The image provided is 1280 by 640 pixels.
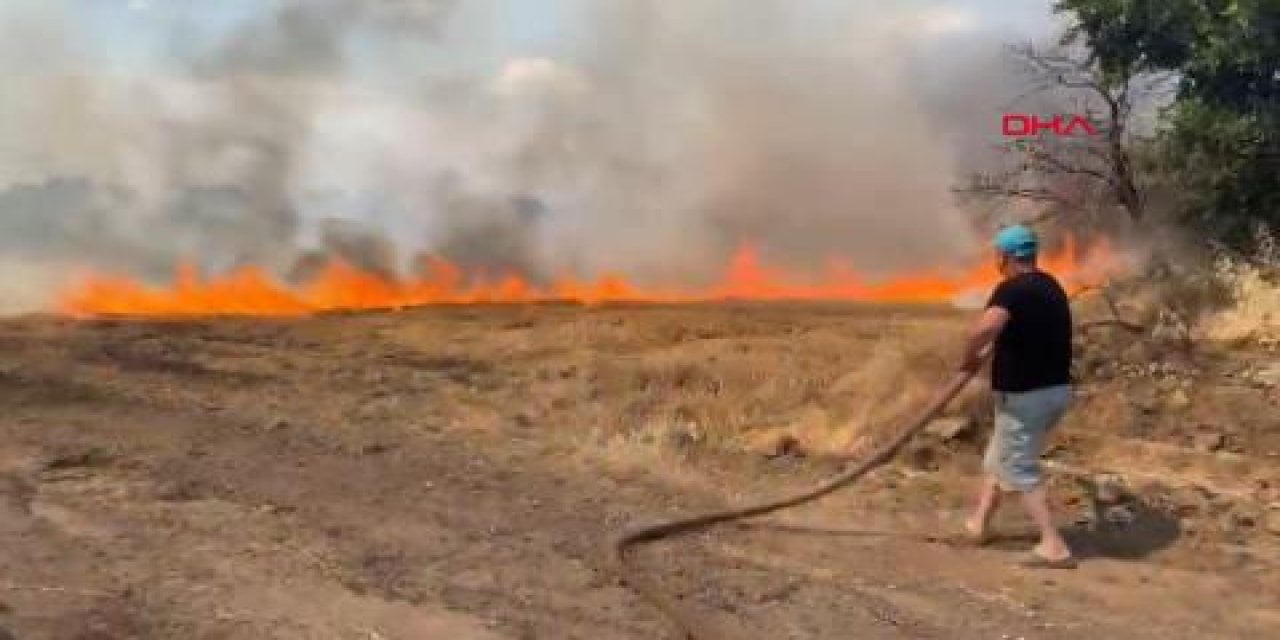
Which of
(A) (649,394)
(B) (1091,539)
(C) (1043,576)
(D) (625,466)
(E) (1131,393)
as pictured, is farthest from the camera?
(A) (649,394)

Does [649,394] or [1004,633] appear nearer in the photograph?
[1004,633]

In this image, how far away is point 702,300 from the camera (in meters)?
16.8

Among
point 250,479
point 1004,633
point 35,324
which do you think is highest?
point 35,324

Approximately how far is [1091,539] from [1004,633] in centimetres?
181

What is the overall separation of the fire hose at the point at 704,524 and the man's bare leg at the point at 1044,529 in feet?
2.19

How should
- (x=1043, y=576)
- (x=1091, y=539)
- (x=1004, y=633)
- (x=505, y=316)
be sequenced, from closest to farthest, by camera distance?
(x=1004, y=633), (x=1043, y=576), (x=1091, y=539), (x=505, y=316)

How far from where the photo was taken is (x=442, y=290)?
17.5m

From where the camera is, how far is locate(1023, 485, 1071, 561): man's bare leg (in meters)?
6.90

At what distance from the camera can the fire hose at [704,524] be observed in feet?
18.8

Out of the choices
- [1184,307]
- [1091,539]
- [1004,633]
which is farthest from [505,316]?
[1004,633]

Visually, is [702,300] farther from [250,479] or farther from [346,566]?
[346,566]

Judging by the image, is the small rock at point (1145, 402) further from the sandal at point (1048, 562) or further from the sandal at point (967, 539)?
the sandal at point (1048, 562)

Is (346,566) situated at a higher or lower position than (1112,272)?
lower

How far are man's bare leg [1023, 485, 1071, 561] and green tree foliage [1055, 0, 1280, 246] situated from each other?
16.6 ft
